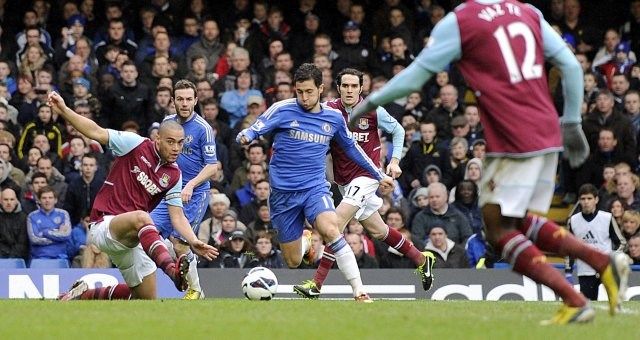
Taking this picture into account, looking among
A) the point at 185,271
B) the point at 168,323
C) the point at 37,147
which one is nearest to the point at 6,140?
the point at 37,147

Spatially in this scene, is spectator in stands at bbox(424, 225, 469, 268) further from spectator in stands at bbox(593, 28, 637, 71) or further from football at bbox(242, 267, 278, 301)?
football at bbox(242, 267, 278, 301)

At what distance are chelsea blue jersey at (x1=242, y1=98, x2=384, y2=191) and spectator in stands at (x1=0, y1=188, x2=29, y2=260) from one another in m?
6.21

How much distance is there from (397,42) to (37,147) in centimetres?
633

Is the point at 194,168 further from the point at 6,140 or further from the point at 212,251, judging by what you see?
the point at 6,140

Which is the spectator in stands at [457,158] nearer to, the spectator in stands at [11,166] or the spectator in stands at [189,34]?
the spectator in stands at [189,34]

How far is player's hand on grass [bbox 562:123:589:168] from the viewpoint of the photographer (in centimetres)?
1036

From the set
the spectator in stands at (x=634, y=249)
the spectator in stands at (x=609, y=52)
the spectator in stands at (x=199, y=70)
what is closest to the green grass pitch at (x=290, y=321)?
the spectator in stands at (x=634, y=249)

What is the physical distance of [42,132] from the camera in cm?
2109

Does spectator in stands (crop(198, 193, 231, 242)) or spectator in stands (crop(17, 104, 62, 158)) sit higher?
spectator in stands (crop(17, 104, 62, 158))

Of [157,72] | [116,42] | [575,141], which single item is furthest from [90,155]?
[575,141]

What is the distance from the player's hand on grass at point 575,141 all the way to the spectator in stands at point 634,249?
9212mm

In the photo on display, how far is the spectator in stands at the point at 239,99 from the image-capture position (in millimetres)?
22078

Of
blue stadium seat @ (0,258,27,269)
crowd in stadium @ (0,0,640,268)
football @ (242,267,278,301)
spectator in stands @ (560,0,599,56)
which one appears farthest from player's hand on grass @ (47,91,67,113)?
spectator in stands @ (560,0,599,56)

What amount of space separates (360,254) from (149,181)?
6575mm
